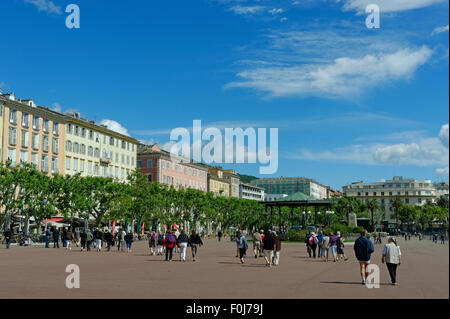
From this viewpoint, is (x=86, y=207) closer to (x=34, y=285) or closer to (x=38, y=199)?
(x=38, y=199)

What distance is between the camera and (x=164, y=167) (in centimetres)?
10419

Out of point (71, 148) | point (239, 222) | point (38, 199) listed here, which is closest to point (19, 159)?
point (71, 148)

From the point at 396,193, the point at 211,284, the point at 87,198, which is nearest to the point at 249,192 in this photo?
the point at 396,193

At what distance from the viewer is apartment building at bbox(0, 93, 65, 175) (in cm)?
6594

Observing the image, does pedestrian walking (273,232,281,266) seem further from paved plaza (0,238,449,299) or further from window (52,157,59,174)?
window (52,157,59,174)

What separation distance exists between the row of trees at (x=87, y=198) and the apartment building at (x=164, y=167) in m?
15.3

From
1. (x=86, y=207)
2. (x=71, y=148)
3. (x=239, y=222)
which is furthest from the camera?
(x=239, y=222)

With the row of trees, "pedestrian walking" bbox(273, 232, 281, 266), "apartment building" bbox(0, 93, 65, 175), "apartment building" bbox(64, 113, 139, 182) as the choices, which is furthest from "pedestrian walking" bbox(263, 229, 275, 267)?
"apartment building" bbox(64, 113, 139, 182)

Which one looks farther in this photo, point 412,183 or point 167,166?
point 412,183

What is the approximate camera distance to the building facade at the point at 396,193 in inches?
7200

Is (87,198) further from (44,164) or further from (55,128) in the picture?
(55,128)
